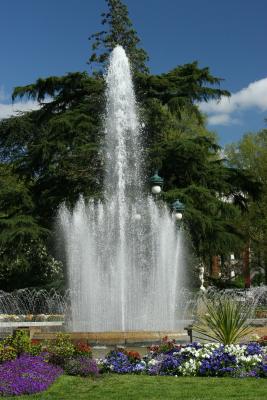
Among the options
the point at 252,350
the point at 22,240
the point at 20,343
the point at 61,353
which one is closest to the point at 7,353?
the point at 20,343

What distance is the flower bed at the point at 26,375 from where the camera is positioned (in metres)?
8.23

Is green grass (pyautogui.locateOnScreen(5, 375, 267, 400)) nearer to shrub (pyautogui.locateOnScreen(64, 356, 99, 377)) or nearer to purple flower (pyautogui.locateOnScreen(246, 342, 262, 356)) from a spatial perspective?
shrub (pyautogui.locateOnScreen(64, 356, 99, 377))

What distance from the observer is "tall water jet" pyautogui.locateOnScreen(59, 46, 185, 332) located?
15797mm

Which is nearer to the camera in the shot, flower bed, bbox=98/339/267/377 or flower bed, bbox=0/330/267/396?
flower bed, bbox=0/330/267/396

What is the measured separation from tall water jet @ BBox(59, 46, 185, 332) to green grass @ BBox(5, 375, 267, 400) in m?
6.05

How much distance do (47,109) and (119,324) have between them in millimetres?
14579

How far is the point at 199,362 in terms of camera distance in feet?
31.5

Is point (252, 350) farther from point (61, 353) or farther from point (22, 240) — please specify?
point (22, 240)

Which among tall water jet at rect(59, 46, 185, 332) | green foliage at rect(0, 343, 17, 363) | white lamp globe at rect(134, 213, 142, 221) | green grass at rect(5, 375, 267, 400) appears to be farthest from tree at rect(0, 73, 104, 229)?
green grass at rect(5, 375, 267, 400)

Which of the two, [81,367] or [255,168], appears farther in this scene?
[255,168]

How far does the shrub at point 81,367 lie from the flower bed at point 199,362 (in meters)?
0.21

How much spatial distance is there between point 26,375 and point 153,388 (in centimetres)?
174

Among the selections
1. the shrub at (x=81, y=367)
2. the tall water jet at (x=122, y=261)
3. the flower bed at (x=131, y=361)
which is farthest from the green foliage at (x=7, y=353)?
the tall water jet at (x=122, y=261)

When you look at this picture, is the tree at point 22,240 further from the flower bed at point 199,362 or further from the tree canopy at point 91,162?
the flower bed at point 199,362
